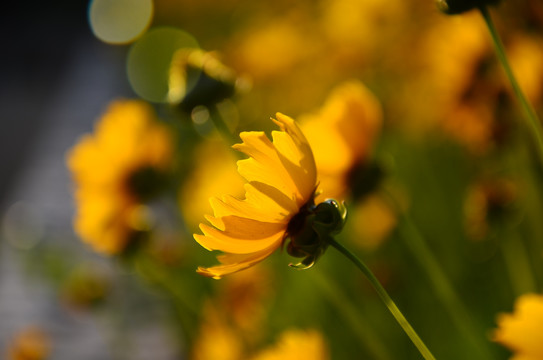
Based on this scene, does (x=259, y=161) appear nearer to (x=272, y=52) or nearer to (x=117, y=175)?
(x=117, y=175)

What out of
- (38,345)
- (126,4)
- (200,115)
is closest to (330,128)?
(200,115)

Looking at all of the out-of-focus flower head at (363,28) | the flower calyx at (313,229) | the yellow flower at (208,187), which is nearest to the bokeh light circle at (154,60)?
the out-of-focus flower head at (363,28)

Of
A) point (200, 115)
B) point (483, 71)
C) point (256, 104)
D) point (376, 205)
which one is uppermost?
point (483, 71)

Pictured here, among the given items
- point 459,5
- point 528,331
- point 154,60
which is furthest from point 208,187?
point 154,60

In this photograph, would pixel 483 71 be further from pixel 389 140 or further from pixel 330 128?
pixel 389 140

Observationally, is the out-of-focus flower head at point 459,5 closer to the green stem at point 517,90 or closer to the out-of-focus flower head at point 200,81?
the green stem at point 517,90

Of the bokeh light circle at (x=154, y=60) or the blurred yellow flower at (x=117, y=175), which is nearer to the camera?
the blurred yellow flower at (x=117, y=175)
